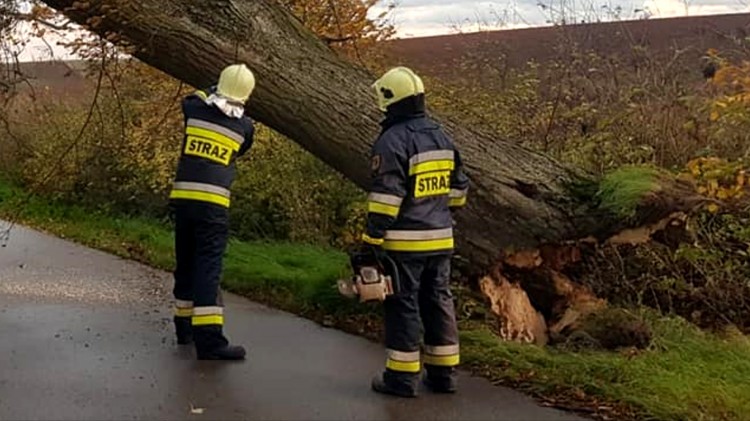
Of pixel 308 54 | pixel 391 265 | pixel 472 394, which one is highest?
pixel 308 54

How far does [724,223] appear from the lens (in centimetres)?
871

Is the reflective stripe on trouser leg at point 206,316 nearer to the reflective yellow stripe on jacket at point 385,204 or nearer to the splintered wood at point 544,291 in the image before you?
the reflective yellow stripe on jacket at point 385,204

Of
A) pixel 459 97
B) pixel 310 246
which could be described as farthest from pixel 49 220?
pixel 459 97

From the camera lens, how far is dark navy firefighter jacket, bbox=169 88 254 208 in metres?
6.86

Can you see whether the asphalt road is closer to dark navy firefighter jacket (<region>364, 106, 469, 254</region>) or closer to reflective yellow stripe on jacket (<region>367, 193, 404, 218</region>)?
dark navy firefighter jacket (<region>364, 106, 469, 254</region>)

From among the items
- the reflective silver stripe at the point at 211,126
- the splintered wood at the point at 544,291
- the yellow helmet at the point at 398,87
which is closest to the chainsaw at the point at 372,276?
the yellow helmet at the point at 398,87

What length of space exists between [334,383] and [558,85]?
5791 mm

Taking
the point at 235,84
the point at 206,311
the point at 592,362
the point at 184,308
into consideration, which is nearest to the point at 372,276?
the point at 206,311

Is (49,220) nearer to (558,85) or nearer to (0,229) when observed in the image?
(0,229)

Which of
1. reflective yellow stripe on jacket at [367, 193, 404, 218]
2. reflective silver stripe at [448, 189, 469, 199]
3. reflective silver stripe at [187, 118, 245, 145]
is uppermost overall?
reflective silver stripe at [187, 118, 245, 145]

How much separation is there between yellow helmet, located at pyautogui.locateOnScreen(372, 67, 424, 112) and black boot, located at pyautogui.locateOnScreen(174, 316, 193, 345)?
2.26 metres

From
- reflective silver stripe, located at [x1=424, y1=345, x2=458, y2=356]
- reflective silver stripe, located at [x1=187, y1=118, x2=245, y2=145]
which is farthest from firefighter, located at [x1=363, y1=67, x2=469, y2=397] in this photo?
reflective silver stripe, located at [x1=187, y1=118, x2=245, y2=145]

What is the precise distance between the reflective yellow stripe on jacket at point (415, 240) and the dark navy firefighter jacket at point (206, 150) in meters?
1.44

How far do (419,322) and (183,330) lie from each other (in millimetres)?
2020
